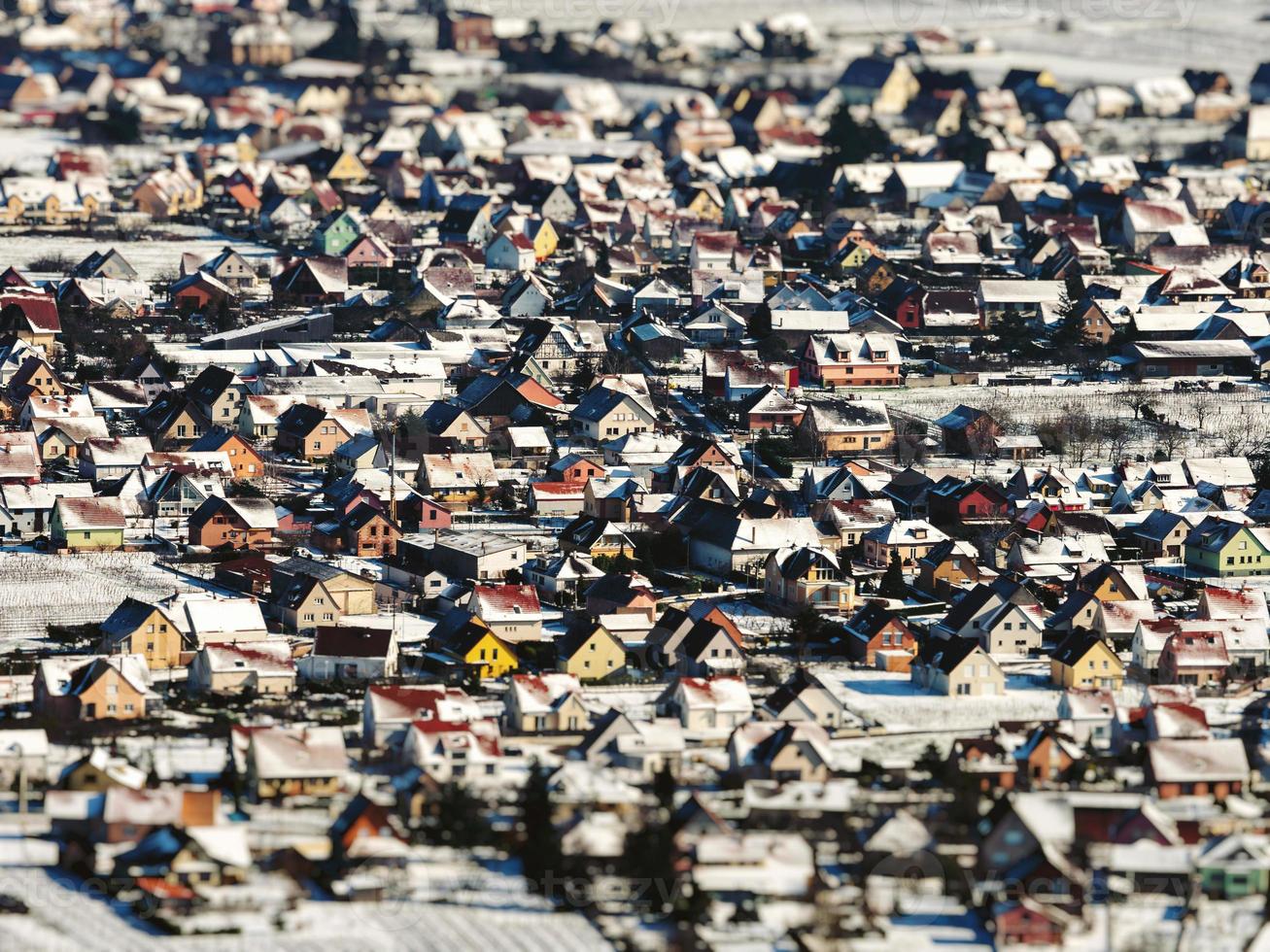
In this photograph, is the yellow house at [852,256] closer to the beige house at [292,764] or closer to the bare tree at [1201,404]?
the bare tree at [1201,404]

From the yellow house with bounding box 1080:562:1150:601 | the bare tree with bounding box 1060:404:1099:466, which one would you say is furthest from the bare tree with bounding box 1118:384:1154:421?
the yellow house with bounding box 1080:562:1150:601

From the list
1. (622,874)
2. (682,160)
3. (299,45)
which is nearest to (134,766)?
(622,874)

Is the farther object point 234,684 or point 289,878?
point 234,684

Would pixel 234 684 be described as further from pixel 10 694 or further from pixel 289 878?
pixel 289 878

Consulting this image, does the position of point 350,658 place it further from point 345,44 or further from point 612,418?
point 345,44

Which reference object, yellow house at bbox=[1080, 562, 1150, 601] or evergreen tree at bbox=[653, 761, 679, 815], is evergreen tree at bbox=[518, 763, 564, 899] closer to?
evergreen tree at bbox=[653, 761, 679, 815]
